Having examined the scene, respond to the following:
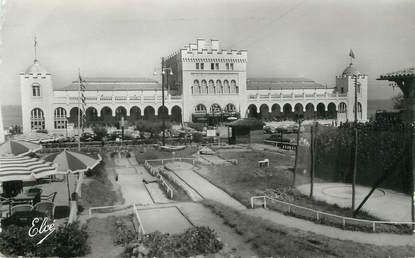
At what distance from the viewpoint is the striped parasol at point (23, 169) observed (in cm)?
1113

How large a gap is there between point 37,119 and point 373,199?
5233 centimetres

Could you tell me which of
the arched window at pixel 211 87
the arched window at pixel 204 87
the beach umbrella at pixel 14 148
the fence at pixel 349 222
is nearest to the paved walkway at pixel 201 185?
the fence at pixel 349 222

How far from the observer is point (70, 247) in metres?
10.1

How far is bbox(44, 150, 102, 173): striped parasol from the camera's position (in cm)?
1383

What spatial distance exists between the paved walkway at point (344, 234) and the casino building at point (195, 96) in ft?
157

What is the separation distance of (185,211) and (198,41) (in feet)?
181

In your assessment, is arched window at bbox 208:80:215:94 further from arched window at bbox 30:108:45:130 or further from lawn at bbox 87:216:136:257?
lawn at bbox 87:216:136:257

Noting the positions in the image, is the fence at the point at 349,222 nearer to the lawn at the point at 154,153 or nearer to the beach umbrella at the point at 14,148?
the beach umbrella at the point at 14,148

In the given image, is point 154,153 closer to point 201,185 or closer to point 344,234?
point 201,185

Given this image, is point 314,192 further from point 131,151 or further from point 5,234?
point 131,151

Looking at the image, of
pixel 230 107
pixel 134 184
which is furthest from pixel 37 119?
pixel 134 184

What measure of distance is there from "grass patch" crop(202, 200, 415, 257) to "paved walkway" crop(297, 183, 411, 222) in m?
3.80

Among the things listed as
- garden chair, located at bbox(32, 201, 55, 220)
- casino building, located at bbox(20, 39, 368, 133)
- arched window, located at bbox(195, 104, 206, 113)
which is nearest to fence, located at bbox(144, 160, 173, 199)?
garden chair, located at bbox(32, 201, 55, 220)

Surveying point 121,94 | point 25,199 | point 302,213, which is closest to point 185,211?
point 302,213
